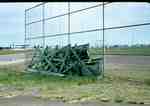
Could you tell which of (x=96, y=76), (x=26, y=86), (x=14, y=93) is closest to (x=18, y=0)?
(x=14, y=93)

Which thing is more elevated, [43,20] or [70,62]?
[43,20]

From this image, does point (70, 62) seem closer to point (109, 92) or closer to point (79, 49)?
point (79, 49)

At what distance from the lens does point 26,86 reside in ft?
64.5

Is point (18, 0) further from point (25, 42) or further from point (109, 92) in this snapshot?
point (25, 42)

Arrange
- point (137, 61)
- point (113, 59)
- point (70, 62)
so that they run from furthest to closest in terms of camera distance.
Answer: point (113, 59)
point (137, 61)
point (70, 62)

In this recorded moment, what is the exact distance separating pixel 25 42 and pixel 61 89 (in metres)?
17.4

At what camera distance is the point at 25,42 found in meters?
34.9

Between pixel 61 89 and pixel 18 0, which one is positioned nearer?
pixel 18 0

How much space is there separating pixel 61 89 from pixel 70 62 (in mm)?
7372

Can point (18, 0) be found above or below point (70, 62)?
above

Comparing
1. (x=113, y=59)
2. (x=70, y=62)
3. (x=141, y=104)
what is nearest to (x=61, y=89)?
(x=141, y=104)

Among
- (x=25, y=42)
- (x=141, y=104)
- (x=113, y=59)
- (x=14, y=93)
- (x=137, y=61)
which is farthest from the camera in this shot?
(x=113, y=59)

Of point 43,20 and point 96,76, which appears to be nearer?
point 96,76

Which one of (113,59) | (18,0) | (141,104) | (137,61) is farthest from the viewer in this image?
(113,59)
